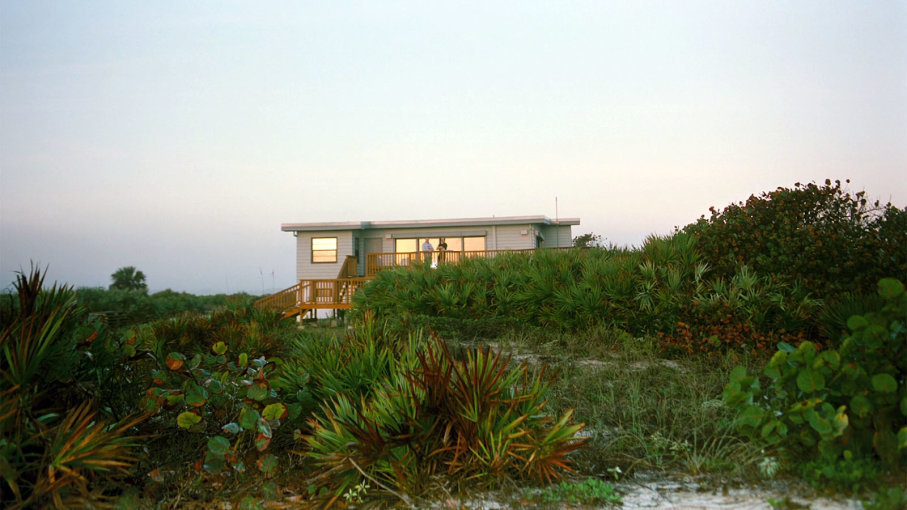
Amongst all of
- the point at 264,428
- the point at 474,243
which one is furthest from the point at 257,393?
the point at 474,243

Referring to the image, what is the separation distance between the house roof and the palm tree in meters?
10.2

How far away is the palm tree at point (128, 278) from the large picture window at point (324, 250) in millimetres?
10161

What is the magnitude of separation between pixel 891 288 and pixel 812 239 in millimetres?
6375

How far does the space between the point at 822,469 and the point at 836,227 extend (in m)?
7.14

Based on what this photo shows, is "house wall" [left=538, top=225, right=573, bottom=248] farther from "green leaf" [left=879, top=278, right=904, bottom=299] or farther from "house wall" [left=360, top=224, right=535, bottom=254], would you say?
"green leaf" [left=879, top=278, right=904, bottom=299]

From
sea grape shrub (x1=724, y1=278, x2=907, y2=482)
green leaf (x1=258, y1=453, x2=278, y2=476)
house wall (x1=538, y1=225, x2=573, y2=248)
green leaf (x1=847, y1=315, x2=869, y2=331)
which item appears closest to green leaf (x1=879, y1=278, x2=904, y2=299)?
sea grape shrub (x1=724, y1=278, x2=907, y2=482)

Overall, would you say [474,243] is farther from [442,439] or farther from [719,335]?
[442,439]

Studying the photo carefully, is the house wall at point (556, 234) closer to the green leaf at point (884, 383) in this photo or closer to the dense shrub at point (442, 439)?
the dense shrub at point (442, 439)

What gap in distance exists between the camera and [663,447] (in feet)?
13.5

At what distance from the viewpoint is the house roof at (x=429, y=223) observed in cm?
2559

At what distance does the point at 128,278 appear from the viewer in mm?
31047

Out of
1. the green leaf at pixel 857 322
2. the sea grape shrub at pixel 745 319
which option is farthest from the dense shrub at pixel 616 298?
the green leaf at pixel 857 322

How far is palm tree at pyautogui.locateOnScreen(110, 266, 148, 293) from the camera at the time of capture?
30.7 metres

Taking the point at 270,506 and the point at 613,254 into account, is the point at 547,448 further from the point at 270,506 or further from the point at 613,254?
the point at 613,254
